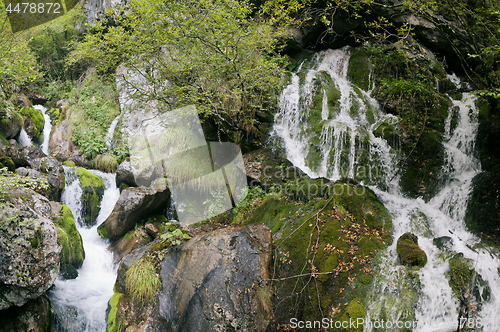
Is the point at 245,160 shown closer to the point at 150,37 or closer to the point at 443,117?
the point at 150,37

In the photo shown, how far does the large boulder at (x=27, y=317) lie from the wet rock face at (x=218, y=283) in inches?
89.8

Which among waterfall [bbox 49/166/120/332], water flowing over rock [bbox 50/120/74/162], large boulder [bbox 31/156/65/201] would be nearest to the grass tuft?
waterfall [bbox 49/166/120/332]

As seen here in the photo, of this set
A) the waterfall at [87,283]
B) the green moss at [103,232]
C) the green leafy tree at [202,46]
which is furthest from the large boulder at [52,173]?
the green leafy tree at [202,46]

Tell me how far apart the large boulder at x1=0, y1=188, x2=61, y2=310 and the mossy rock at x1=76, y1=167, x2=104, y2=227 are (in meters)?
3.39

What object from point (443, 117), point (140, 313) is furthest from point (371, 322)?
point (443, 117)

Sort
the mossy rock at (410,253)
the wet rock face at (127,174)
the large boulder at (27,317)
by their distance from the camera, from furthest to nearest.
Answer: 1. the wet rock face at (127,174)
2. the mossy rock at (410,253)
3. the large boulder at (27,317)

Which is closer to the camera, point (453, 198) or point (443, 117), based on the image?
point (453, 198)

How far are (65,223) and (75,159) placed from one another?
4.56 m

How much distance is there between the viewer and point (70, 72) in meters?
14.7

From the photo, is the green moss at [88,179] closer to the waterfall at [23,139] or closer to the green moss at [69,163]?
the green moss at [69,163]

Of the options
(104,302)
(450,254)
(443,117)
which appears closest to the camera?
(450,254)

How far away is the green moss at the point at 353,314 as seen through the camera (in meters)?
3.96

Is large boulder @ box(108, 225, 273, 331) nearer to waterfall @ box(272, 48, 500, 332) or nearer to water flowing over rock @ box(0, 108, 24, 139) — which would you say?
waterfall @ box(272, 48, 500, 332)

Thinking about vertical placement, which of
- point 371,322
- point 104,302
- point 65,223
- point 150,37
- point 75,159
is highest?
point 150,37
